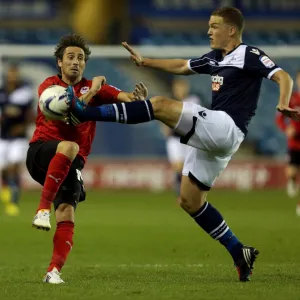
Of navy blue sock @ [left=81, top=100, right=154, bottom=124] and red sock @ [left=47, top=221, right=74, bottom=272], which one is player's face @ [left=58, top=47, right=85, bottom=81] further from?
red sock @ [left=47, top=221, right=74, bottom=272]

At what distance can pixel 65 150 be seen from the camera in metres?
6.62

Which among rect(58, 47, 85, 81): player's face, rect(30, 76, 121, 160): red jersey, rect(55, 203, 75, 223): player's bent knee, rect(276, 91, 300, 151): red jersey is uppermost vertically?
rect(58, 47, 85, 81): player's face

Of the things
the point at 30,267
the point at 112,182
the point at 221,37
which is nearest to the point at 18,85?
the point at 112,182

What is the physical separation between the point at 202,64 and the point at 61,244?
→ 72.2 inches

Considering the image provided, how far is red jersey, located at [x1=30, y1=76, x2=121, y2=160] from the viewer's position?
7016mm

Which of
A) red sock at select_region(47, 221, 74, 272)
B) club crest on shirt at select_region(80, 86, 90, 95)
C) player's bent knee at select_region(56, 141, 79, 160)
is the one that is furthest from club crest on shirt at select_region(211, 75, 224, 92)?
red sock at select_region(47, 221, 74, 272)

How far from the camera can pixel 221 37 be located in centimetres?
711

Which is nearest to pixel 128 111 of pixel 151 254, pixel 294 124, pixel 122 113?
pixel 122 113

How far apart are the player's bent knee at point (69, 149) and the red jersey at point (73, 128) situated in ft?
1.20

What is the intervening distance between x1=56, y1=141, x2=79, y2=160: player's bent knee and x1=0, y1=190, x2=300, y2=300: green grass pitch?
94 centimetres

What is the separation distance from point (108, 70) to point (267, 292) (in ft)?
43.7

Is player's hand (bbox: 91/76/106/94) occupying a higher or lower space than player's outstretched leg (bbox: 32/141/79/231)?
higher

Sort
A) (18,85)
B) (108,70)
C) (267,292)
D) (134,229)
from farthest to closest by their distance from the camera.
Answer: (108,70)
(18,85)
(134,229)
(267,292)

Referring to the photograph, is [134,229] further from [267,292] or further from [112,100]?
[267,292]
